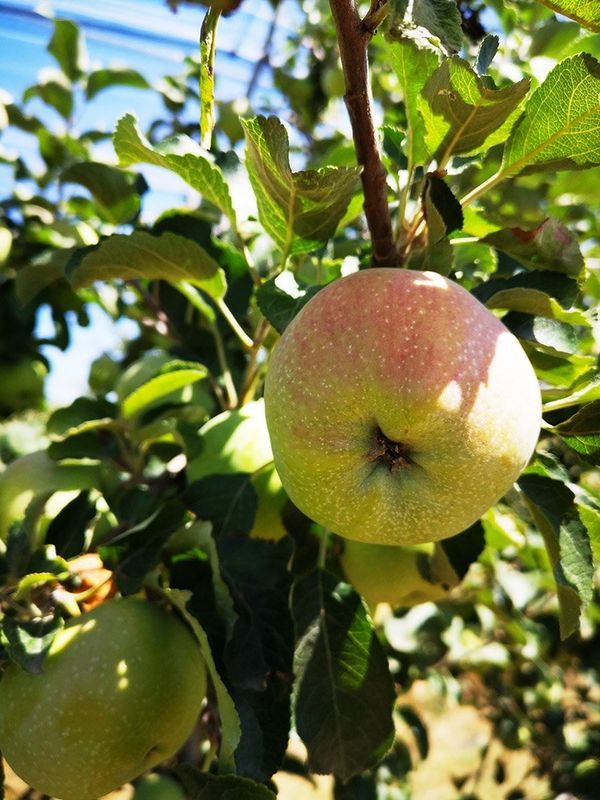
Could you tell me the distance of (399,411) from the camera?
69 cm

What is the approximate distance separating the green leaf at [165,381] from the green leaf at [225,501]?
8.2 inches

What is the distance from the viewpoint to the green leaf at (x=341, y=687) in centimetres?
94

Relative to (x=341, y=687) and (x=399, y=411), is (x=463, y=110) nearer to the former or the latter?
(x=399, y=411)

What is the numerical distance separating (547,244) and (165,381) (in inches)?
25.1

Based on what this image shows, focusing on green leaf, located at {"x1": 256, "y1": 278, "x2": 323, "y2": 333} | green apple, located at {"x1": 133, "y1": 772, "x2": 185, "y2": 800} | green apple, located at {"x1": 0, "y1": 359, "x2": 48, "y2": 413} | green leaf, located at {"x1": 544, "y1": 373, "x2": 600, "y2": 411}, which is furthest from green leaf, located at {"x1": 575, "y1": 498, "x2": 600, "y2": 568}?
green apple, located at {"x1": 0, "y1": 359, "x2": 48, "y2": 413}

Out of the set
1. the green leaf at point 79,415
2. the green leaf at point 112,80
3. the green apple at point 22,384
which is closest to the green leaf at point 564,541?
the green leaf at point 79,415

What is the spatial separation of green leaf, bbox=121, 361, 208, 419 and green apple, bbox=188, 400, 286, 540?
11 centimetres

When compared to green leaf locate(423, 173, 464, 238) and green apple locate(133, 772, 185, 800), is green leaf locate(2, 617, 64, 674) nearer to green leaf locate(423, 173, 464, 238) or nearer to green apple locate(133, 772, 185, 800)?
green leaf locate(423, 173, 464, 238)

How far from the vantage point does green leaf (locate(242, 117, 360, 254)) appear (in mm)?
781

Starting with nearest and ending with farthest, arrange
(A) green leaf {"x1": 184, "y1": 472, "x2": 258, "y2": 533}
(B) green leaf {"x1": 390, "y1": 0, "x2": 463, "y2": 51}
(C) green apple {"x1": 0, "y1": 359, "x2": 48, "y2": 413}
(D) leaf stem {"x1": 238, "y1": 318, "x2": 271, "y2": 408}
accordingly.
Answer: (B) green leaf {"x1": 390, "y1": 0, "x2": 463, "y2": 51}, (A) green leaf {"x1": 184, "y1": 472, "x2": 258, "y2": 533}, (D) leaf stem {"x1": 238, "y1": 318, "x2": 271, "y2": 408}, (C) green apple {"x1": 0, "y1": 359, "x2": 48, "y2": 413}

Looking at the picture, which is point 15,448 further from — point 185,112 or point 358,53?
point 358,53

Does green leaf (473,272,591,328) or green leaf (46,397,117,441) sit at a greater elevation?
green leaf (473,272,591,328)

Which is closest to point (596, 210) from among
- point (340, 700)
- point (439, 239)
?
point (439, 239)

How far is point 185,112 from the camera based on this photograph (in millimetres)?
2430
